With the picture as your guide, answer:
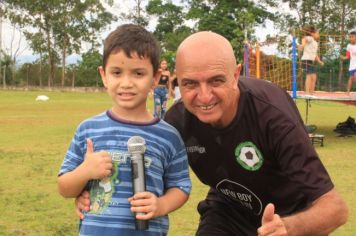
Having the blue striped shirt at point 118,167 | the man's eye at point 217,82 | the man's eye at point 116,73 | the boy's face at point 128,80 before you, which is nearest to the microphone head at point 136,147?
the blue striped shirt at point 118,167

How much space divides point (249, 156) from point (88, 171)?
928mm

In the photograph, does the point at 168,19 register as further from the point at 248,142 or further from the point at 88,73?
the point at 248,142

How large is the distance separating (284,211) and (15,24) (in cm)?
6209

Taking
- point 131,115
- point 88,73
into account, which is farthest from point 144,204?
point 88,73

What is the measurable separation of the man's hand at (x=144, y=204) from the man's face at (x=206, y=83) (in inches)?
22.2

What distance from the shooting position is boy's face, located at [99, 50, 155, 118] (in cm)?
269

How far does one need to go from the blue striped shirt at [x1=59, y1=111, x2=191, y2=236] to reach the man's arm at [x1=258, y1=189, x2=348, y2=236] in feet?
2.11

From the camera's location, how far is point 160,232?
109 inches

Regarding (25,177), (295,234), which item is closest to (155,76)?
(295,234)

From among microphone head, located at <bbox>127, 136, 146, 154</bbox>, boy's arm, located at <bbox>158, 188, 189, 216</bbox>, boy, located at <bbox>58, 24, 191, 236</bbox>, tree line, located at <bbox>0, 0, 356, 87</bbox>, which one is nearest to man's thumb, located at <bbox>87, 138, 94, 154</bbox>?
boy, located at <bbox>58, 24, 191, 236</bbox>

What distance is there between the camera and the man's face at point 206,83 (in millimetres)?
2812

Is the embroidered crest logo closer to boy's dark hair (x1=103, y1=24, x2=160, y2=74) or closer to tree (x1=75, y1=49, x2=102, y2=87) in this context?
boy's dark hair (x1=103, y1=24, x2=160, y2=74)

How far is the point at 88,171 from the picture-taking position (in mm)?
2590

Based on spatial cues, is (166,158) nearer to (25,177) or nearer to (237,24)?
(25,177)
